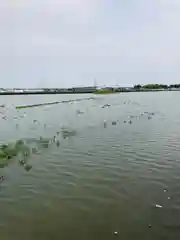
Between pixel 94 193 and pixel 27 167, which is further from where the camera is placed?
pixel 27 167

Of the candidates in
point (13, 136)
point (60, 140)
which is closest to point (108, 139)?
point (60, 140)

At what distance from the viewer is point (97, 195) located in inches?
471

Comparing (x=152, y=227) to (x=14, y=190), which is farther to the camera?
(x=14, y=190)

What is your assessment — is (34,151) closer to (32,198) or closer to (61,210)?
(32,198)

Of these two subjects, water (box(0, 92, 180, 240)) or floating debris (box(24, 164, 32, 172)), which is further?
floating debris (box(24, 164, 32, 172))

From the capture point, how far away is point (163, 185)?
41.3ft

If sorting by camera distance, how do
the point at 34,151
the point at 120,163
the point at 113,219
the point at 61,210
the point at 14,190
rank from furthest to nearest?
the point at 34,151 → the point at 120,163 → the point at 14,190 → the point at 61,210 → the point at 113,219

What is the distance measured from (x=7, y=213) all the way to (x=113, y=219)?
11.9 ft

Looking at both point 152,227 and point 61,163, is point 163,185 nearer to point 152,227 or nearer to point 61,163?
point 152,227

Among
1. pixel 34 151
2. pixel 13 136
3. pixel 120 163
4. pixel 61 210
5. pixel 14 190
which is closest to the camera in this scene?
pixel 61 210

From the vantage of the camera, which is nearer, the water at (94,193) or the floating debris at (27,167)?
the water at (94,193)

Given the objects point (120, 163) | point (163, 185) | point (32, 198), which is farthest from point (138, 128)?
point (32, 198)

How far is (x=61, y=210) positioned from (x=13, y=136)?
676 inches

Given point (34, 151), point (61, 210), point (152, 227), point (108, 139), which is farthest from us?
point (108, 139)
